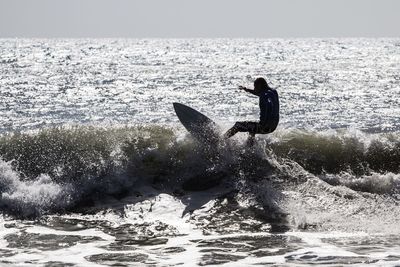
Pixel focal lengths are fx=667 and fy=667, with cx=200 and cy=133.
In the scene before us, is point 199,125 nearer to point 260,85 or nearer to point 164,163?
point 164,163

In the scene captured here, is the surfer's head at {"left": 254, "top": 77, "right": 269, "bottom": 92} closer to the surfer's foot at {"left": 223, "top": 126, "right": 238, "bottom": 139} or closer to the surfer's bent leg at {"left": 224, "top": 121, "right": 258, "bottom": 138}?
the surfer's bent leg at {"left": 224, "top": 121, "right": 258, "bottom": 138}

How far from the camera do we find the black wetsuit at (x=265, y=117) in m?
13.4

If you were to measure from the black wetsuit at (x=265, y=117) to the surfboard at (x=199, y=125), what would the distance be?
2.89 ft

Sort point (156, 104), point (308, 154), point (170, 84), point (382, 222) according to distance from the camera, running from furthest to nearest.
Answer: point (170, 84) → point (156, 104) → point (308, 154) → point (382, 222)

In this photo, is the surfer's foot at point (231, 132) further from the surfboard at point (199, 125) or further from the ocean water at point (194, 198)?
the surfboard at point (199, 125)

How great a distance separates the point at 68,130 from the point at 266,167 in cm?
539

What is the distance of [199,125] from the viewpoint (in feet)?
49.3

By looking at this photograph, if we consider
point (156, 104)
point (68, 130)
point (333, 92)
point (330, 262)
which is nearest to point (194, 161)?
point (68, 130)

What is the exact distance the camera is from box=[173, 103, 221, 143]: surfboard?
14.6m

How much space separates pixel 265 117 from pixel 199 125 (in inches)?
79.8

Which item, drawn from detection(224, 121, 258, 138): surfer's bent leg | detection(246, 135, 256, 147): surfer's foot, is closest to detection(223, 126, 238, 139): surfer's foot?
detection(224, 121, 258, 138): surfer's bent leg

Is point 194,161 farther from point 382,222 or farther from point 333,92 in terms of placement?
point 333,92

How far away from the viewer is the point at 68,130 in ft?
54.1

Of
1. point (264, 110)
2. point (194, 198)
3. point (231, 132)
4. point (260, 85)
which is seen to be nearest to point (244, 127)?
point (231, 132)
